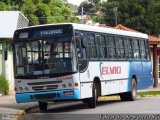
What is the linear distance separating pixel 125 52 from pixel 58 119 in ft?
28.2

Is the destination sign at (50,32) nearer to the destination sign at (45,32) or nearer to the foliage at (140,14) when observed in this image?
the destination sign at (45,32)

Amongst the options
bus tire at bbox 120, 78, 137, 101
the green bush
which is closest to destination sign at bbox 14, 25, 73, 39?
bus tire at bbox 120, 78, 137, 101

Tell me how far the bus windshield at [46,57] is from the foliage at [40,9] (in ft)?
93.0

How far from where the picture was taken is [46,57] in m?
20.9

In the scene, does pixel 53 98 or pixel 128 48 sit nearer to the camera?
pixel 53 98

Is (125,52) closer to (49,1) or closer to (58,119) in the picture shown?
(58,119)

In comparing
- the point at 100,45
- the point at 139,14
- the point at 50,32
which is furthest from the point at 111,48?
the point at 139,14

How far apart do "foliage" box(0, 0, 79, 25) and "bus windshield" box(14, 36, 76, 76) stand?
28.3 metres

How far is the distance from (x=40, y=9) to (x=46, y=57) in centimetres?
3713

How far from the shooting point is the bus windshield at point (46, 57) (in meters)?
20.8

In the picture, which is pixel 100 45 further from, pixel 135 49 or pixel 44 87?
pixel 135 49

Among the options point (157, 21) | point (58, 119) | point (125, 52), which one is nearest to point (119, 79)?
point (125, 52)

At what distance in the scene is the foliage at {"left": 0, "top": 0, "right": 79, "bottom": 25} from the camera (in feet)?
171

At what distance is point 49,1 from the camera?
59469 millimetres
